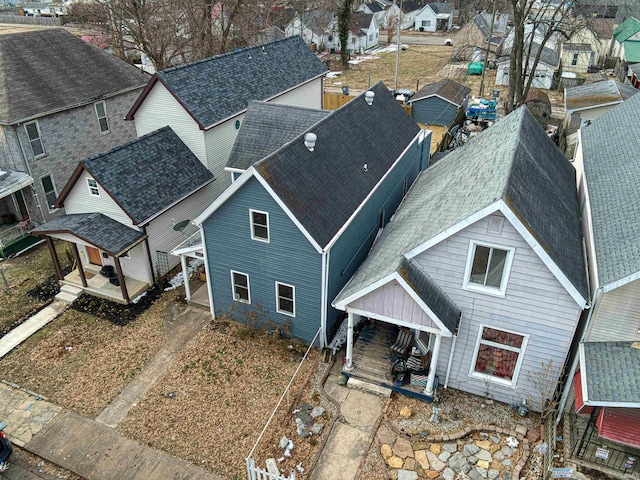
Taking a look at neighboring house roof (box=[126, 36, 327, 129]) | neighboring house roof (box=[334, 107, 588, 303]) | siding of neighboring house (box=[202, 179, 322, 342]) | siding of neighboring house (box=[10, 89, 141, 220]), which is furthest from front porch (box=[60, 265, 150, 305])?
neighboring house roof (box=[334, 107, 588, 303])

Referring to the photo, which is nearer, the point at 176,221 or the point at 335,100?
the point at 176,221

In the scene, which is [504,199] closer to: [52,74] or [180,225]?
[180,225]

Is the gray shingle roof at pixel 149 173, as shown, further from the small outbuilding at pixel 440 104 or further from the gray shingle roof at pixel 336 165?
the small outbuilding at pixel 440 104

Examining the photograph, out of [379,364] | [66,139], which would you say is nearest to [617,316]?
[379,364]

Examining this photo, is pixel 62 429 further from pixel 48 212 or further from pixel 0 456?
pixel 48 212

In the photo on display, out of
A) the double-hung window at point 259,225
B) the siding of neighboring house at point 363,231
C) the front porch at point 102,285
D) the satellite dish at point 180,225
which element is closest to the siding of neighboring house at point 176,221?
the satellite dish at point 180,225

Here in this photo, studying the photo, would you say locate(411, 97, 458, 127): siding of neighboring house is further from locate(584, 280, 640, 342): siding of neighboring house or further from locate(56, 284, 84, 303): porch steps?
locate(56, 284, 84, 303): porch steps
